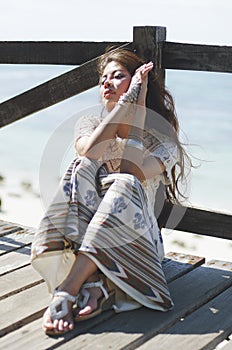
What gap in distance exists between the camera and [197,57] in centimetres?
258

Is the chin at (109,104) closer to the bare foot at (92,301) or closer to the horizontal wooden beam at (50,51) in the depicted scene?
the horizontal wooden beam at (50,51)

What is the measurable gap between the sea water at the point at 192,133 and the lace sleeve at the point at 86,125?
2.00 metres

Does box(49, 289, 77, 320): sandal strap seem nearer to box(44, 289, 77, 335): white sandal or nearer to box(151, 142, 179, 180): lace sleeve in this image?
box(44, 289, 77, 335): white sandal

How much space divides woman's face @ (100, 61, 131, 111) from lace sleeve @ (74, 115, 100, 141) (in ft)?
0.23

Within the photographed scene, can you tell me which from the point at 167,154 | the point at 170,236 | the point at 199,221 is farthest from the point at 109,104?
the point at 170,236

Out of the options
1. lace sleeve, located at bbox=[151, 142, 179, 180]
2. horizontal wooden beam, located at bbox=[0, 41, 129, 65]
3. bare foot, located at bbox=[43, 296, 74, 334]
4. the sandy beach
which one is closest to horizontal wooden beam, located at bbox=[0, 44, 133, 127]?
horizontal wooden beam, located at bbox=[0, 41, 129, 65]

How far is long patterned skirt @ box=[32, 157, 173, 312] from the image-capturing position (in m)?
2.24

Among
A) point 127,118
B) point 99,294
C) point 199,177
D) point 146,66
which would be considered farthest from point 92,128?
point 199,177

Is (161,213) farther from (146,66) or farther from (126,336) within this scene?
(126,336)

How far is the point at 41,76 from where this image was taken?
1176 cm

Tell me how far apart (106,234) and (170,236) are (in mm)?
2910

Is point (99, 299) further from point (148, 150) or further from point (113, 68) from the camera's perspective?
point (113, 68)

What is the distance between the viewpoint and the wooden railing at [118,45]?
8.47ft

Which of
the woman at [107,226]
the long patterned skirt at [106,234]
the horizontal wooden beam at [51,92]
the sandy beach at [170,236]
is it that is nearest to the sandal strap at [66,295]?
the woman at [107,226]
